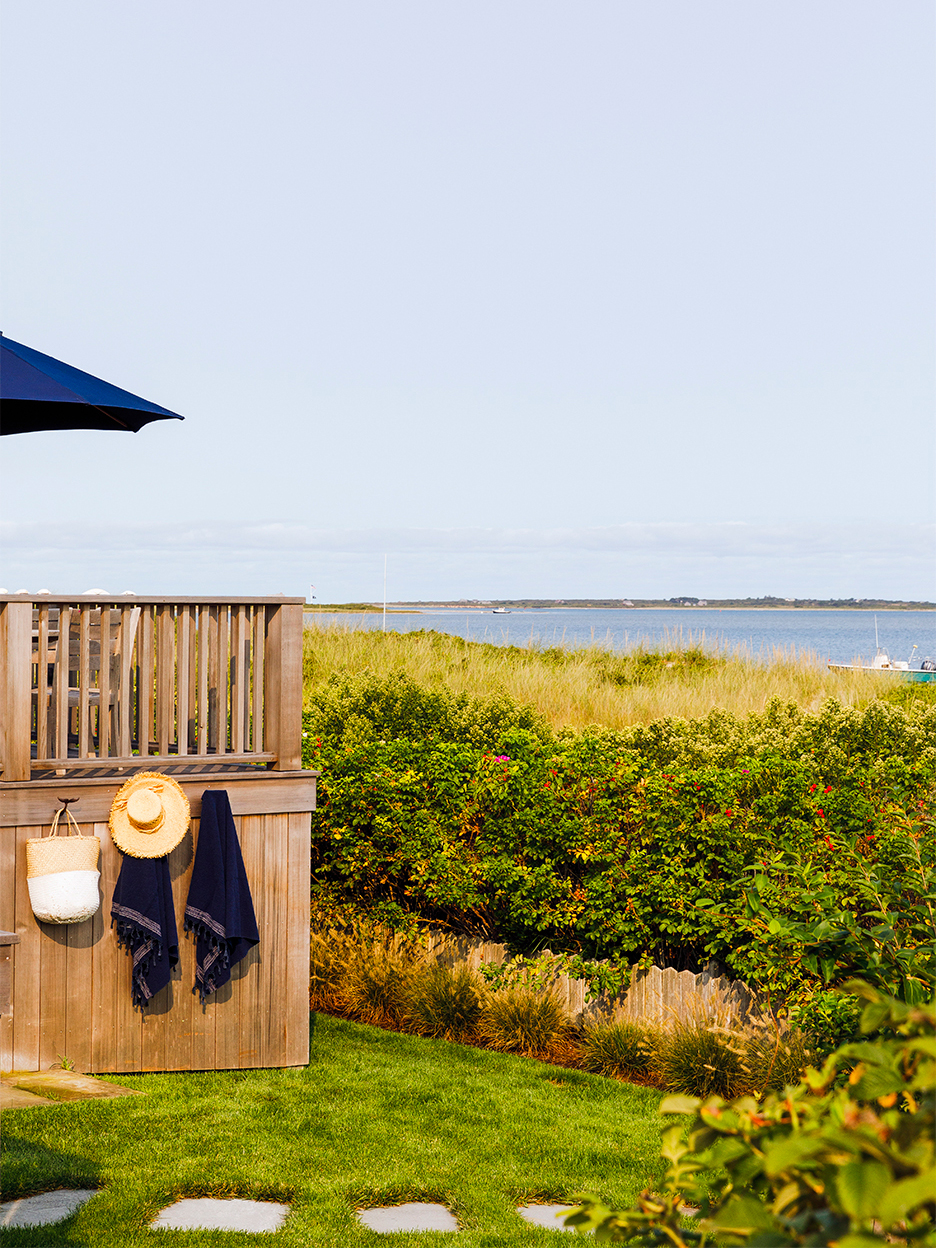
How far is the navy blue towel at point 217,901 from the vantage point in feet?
19.3

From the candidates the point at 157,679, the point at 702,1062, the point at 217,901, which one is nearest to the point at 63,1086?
the point at 217,901

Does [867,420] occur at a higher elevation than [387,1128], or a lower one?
higher

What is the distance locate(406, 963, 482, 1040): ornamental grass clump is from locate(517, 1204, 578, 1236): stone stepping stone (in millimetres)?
2393

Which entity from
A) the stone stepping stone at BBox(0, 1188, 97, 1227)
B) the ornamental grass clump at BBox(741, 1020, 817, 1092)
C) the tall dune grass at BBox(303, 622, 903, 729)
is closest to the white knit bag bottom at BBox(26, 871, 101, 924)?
the stone stepping stone at BBox(0, 1188, 97, 1227)

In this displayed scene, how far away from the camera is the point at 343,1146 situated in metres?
4.95

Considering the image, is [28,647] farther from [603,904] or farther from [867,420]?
[867,420]

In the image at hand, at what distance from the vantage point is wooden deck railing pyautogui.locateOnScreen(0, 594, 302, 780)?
5672 mm

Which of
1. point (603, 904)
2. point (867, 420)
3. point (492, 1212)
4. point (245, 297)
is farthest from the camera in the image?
point (245, 297)

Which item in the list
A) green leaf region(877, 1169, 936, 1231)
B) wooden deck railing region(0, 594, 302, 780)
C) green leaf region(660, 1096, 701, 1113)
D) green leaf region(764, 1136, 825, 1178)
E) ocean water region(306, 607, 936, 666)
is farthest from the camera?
ocean water region(306, 607, 936, 666)

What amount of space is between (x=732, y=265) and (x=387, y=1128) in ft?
39.2

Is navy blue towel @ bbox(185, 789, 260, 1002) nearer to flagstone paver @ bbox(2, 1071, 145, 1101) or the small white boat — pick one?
flagstone paver @ bbox(2, 1071, 145, 1101)

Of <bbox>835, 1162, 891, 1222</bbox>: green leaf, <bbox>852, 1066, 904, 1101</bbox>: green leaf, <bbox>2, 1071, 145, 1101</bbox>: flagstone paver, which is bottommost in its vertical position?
<bbox>2, 1071, 145, 1101</bbox>: flagstone paver

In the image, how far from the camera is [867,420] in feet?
46.9

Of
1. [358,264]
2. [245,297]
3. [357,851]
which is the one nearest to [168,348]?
[245,297]
